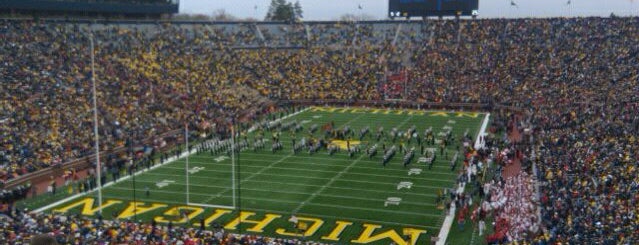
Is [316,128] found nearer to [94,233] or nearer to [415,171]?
[415,171]

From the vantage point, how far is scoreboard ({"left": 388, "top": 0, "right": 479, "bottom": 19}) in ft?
173

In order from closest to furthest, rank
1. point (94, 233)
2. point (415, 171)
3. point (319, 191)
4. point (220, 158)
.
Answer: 1. point (94, 233)
2. point (319, 191)
3. point (415, 171)
4. point (220, 158)

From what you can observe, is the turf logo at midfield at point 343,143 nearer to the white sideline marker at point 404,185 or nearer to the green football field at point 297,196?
the green football field at point 297,196

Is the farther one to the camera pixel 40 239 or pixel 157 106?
pixel 157 106

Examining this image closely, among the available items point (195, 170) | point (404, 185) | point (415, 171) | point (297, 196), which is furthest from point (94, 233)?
point (415, 171)

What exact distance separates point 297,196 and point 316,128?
1281cm

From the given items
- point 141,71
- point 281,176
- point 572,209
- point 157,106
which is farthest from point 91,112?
point 572,209

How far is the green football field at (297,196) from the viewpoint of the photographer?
19.8 metres

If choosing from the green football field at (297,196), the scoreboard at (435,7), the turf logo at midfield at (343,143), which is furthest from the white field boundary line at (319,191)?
the scoreboard at (435,7)

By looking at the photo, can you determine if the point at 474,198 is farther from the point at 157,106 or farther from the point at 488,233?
the point at 157,106

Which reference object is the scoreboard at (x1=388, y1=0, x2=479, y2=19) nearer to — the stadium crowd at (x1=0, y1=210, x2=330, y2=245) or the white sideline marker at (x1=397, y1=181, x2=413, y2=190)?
the white sideline marker at (x1=397, y1=181, x2=413, y2=190)

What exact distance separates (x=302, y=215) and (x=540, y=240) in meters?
8.07

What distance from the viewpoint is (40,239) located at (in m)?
2.89

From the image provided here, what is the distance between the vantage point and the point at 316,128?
35.7m
